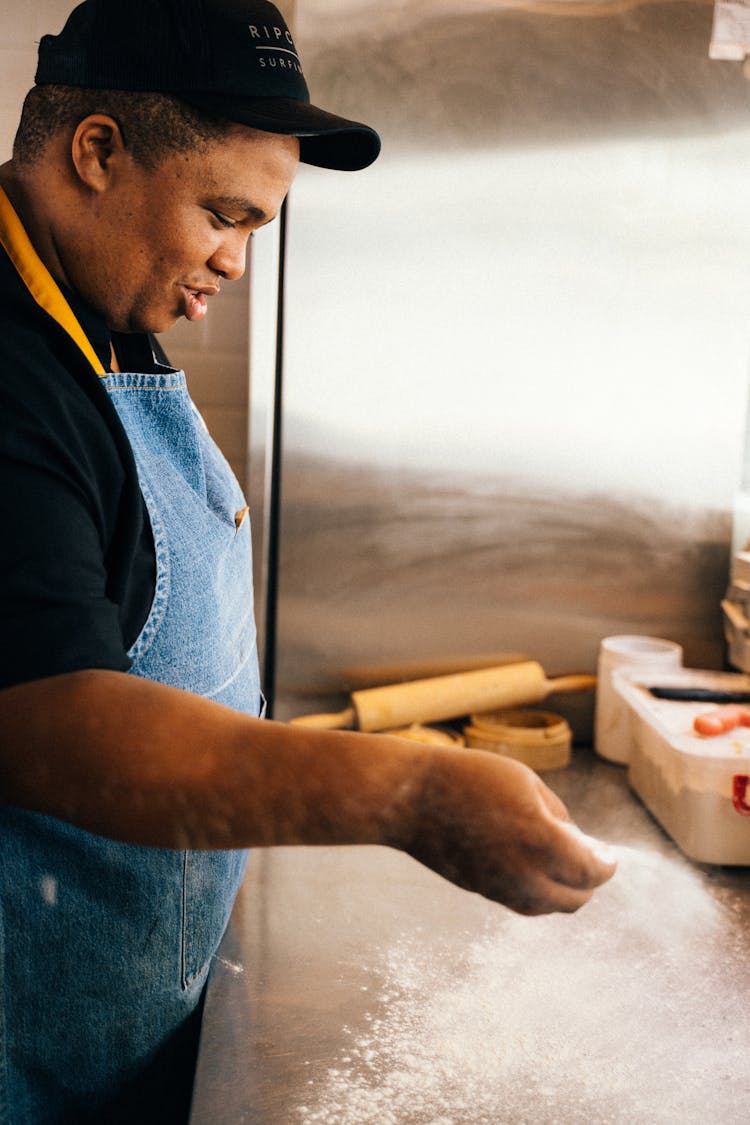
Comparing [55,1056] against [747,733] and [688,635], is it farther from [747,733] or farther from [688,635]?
[688,635]

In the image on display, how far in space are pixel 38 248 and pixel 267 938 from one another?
68 centimetres

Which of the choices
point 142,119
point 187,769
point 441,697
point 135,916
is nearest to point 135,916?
point 135,916

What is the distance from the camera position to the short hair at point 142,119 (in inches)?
28.7

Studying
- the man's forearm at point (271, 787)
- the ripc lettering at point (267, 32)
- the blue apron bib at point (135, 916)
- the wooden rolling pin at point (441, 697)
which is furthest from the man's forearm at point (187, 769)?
the wooden rolling pin at point (441, 697)

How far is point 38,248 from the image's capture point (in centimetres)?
78

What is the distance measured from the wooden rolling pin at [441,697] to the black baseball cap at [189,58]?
2.99ft

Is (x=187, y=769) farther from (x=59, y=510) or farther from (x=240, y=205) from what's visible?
(x=240, y=205)

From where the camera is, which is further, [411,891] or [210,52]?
[411,891]

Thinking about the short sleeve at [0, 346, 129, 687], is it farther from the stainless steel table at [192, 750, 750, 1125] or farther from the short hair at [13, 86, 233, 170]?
the stainless steel table at [192, 750, 750, 1125]

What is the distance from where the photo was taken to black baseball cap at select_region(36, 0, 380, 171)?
2.36 ft

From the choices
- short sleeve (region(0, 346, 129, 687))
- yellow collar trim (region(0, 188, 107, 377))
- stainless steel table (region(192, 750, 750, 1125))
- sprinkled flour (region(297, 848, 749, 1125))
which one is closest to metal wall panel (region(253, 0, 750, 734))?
stainless steel table (region(192, 750, 750, 1125))

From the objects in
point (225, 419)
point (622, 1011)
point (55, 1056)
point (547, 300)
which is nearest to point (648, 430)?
point (547, 300)

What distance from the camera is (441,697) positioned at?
1520 millimetres

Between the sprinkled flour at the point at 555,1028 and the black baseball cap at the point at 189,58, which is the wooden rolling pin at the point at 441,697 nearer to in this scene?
the sprinkled flour at the point at 555,1028
